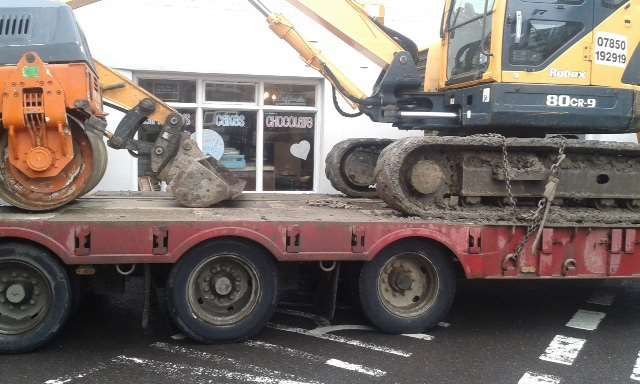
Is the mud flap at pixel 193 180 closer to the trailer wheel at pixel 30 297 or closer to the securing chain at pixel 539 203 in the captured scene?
the trailer wheel at pixel 30 297

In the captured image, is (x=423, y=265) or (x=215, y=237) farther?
(x=423, y=265)

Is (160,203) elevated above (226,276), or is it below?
above

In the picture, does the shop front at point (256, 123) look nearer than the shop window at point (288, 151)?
Yes

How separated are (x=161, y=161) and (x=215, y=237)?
1.39m

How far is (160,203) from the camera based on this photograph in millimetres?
6422

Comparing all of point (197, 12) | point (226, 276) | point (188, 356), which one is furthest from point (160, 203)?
point (197, 12)

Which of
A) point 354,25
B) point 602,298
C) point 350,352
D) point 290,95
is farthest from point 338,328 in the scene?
point 290,95

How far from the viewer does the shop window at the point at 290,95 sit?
11711mm

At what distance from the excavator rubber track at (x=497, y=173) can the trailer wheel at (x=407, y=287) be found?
402mm

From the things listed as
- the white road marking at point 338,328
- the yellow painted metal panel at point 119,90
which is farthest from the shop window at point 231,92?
the white road marking at point 338,328

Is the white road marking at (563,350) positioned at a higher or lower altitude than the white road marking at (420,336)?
lower

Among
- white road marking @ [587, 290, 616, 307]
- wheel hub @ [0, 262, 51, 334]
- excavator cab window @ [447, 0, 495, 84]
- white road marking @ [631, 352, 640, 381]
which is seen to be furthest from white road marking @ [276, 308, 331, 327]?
white road marking @ [587, 290, 616, 307]

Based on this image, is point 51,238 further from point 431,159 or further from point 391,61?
point 391,61

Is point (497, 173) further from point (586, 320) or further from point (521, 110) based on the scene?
point (586, 320)
